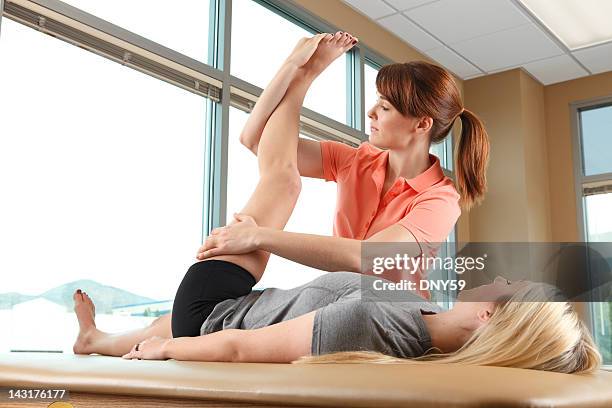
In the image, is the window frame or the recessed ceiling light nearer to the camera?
the recessed ceiling light

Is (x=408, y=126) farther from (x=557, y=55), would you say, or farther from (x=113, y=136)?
(x=557, y=55)

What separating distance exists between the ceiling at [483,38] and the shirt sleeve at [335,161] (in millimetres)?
1929

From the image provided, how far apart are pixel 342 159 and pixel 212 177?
103cm

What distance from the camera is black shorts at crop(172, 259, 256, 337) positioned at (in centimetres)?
155

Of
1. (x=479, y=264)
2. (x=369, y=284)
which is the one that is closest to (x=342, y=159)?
(x=369, y=284)

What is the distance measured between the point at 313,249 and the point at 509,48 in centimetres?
329

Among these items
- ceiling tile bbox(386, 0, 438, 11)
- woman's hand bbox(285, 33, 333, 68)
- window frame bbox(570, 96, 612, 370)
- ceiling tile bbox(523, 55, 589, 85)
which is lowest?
woman's hand bbox(285, 33, 333, 68)

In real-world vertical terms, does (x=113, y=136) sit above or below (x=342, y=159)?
above

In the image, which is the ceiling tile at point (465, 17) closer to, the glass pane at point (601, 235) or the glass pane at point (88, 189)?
the glass pane at point (601, 235)

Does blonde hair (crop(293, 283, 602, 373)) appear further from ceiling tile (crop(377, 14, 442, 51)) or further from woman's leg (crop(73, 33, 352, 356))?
ceiling tile (crop(377, 14, 442, 51))

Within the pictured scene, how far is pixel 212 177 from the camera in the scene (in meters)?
3.03

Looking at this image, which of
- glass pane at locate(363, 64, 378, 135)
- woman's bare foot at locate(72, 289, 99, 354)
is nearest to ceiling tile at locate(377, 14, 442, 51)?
glass pane at locate(363, 64, 378, 135)

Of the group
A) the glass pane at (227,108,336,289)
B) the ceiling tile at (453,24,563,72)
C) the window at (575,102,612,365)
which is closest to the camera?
the glass pane at (227,108,336,289)

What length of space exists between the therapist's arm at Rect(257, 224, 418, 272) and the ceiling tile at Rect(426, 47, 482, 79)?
3013mm
